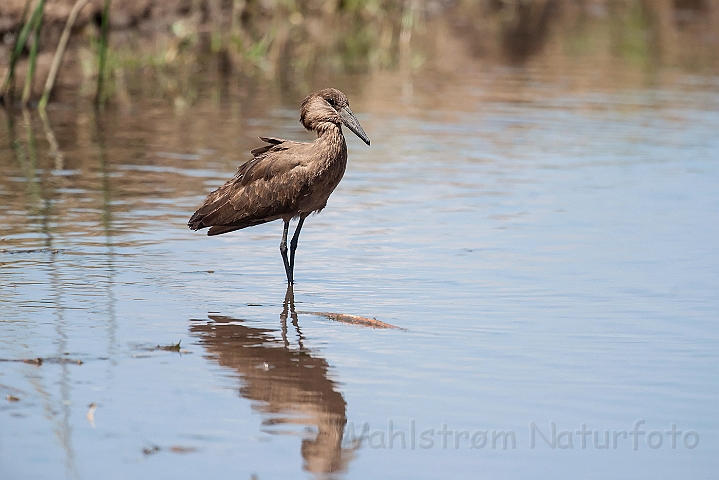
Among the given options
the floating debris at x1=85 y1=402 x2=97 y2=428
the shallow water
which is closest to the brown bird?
the shallow water

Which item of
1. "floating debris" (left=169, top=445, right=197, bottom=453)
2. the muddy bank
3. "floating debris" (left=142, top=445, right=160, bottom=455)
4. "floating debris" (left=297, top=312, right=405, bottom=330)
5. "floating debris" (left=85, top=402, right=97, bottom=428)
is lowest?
the muddy bank

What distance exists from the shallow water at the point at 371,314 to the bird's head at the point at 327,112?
3.27 feet

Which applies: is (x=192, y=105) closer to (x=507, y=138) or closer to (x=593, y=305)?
(x=507, y=138)

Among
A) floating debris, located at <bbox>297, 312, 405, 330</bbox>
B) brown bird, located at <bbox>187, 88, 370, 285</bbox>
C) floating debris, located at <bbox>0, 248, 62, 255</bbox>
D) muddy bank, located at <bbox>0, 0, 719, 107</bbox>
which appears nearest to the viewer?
floating debris, located at <bbox>297, 312, 405, 330</bbox>

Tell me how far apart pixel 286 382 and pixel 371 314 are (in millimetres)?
1387

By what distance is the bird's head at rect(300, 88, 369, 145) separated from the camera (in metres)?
8.27

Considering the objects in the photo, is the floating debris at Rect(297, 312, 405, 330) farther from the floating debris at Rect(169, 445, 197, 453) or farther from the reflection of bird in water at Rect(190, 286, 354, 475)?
the floating debris at Rect(169, 445, 197, 453)

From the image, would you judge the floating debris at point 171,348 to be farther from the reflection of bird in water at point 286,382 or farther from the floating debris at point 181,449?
the floating debris at point 181,449

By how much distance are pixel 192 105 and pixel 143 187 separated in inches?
209

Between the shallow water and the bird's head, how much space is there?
100cm

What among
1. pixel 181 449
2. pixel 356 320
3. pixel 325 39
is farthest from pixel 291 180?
pixel 325 39

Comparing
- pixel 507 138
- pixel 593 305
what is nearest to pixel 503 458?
pixel 593 305

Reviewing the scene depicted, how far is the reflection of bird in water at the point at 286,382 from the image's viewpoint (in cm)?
517

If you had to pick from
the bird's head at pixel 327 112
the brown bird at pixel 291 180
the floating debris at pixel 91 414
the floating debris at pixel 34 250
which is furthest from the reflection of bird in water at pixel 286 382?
the floating debris at pixel 34 250
